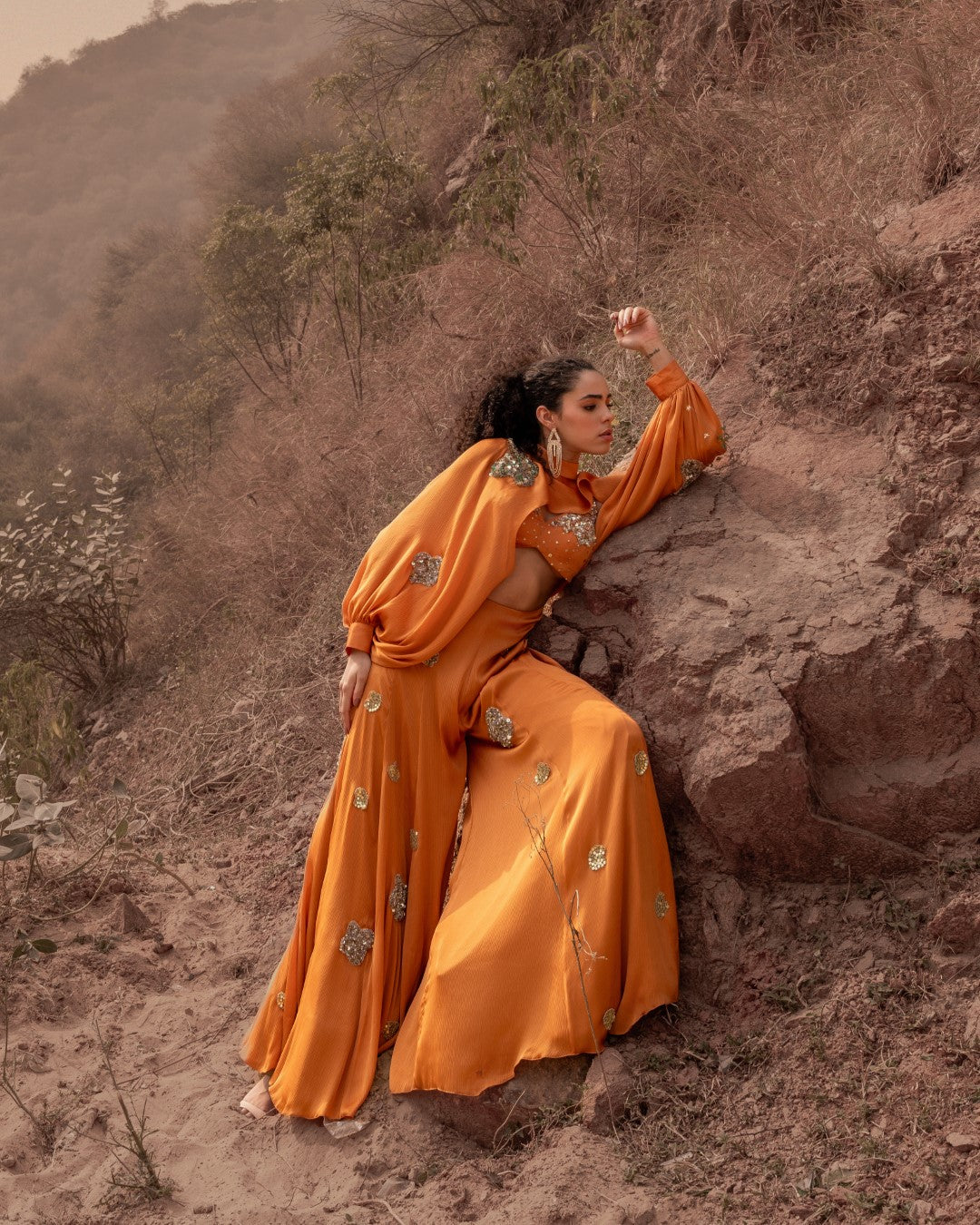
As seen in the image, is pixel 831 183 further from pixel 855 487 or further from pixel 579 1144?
pixel 579 1144

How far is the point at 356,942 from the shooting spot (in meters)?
3.16

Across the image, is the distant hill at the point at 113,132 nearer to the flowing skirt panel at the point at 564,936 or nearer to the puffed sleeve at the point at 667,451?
the puffed sleeve at the point at 667,451

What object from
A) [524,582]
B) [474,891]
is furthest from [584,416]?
[474,891]

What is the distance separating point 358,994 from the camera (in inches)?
123

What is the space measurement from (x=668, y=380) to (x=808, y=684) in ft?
3.15

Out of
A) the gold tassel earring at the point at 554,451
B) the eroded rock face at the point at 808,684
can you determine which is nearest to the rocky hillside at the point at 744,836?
the eroded rock face at the point at 808,684

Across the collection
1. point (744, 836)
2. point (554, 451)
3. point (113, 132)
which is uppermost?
point (113, 132)

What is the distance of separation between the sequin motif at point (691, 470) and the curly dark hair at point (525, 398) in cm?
38

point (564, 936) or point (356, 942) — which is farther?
point (356, 942)

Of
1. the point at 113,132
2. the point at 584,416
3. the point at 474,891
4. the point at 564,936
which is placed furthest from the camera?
the point at 113,132

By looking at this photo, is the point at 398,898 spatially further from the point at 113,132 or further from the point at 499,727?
the point at 113,132

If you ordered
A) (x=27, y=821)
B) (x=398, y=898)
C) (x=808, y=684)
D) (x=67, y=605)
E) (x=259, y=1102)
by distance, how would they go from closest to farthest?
(x=808, y=684), (x=259, y=1102), (x=398, y=898), (x=27, y=821), (x=67, y=605)

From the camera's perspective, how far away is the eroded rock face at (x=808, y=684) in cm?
281

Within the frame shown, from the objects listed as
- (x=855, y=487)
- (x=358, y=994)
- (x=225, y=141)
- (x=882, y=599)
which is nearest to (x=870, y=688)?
(x=882, y=599)
